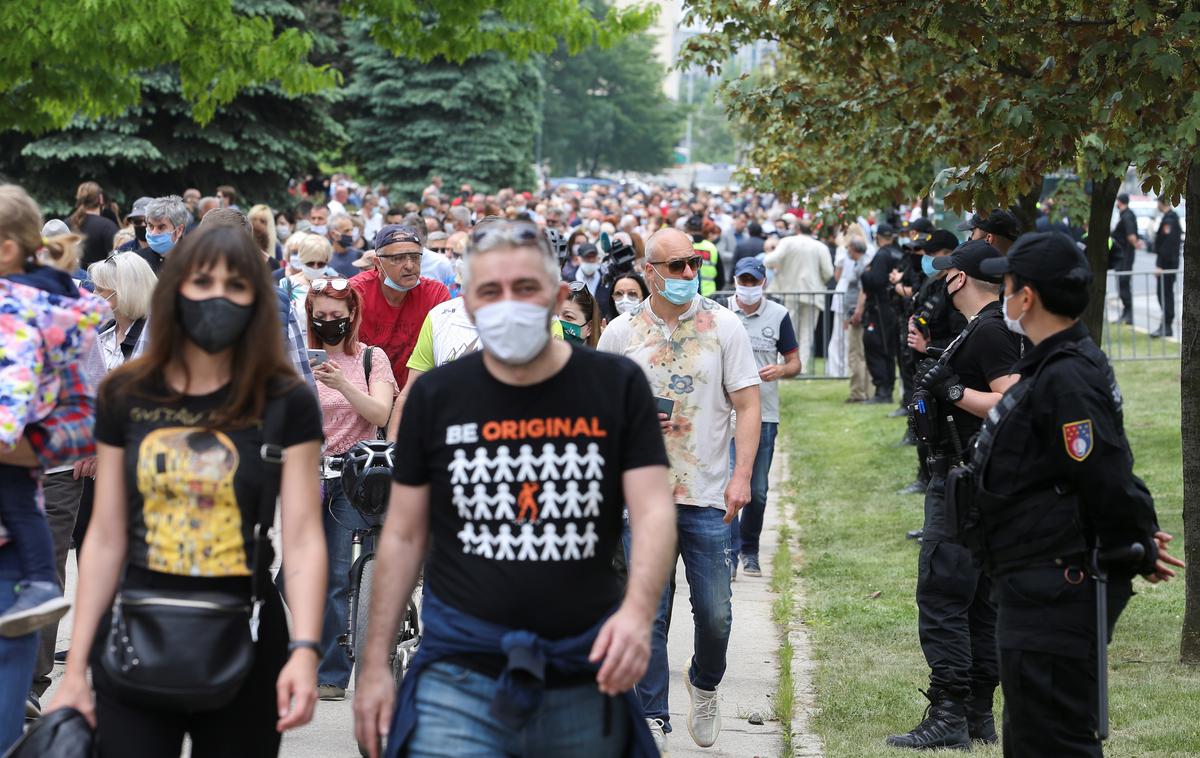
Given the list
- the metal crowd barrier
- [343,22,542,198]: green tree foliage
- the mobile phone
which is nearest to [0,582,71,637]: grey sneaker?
the mobile phone

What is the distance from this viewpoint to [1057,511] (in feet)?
15.4

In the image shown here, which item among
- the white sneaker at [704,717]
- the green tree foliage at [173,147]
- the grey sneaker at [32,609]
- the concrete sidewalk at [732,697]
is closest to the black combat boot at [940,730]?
the concrete sidewalk at [732,697]

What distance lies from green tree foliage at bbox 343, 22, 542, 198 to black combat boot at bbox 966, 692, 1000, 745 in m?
39.2

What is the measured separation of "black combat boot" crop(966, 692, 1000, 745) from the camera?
22.3 feet

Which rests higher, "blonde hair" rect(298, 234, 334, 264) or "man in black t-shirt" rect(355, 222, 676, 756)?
"blonde hair" rect(298, 234, 334, 264)

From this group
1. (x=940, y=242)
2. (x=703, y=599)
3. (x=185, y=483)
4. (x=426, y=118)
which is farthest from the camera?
(x=426, y=118)

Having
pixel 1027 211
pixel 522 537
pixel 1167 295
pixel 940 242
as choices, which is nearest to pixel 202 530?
pixel 522 537

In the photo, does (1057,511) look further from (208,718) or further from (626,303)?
(626,303)

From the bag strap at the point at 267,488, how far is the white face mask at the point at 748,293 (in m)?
6.80

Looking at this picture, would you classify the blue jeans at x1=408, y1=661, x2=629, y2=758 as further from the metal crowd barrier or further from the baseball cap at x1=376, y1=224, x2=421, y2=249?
the metal crowd barrier

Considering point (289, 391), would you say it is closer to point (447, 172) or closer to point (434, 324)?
point (434, 324)

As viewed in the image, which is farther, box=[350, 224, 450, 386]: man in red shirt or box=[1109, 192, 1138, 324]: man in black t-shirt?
box=[1109, 192, 1138, 324]: man in black t-shirt

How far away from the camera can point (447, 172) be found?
45906mm

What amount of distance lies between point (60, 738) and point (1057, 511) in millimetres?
2710
